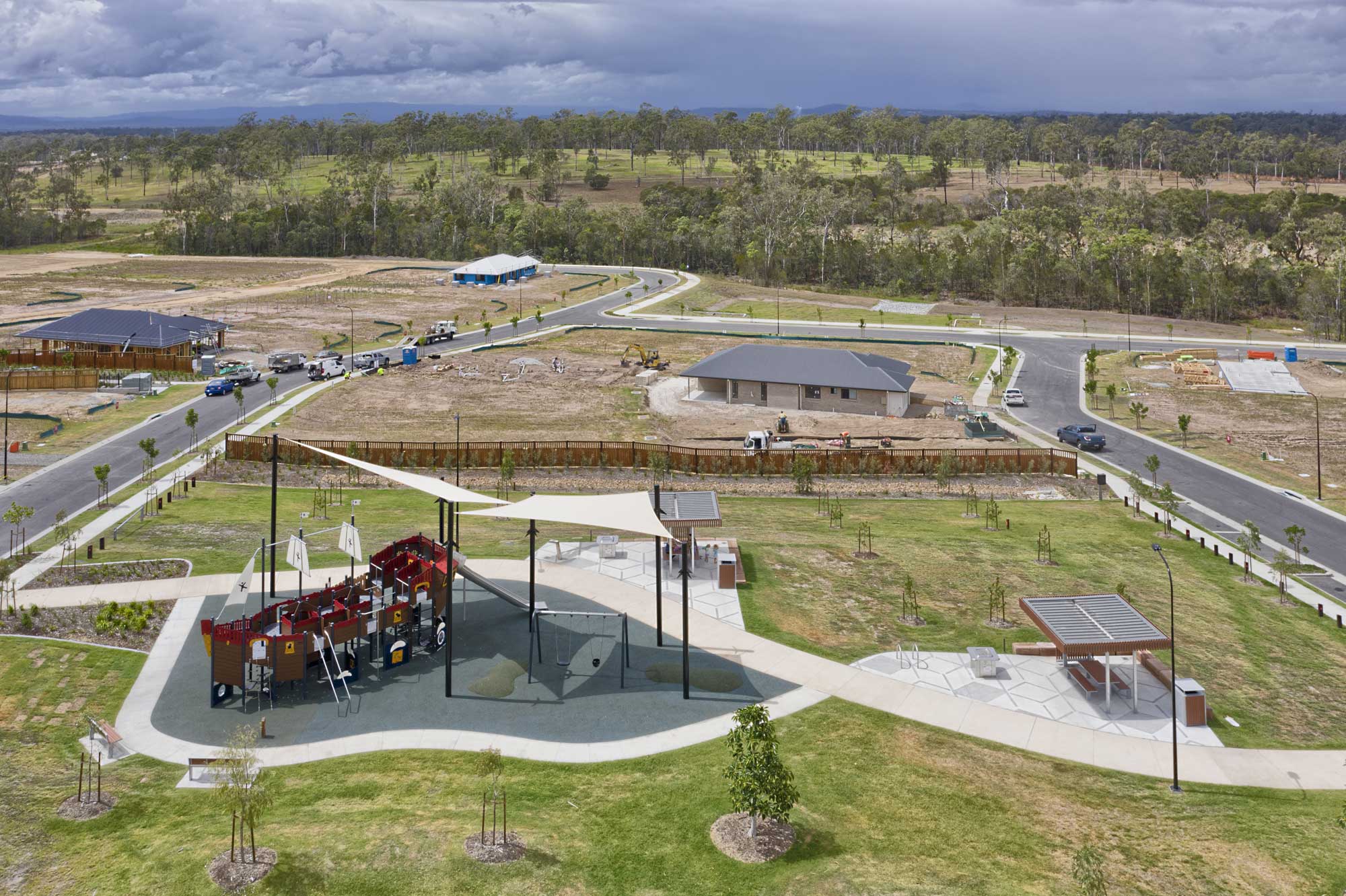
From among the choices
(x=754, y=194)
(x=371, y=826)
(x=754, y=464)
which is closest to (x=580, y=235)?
(x=754, y=194)

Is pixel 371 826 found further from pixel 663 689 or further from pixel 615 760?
pixel 663 689

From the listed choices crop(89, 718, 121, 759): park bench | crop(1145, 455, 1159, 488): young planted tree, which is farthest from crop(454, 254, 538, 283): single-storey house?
crop(89, 718, 121, 759): park bench

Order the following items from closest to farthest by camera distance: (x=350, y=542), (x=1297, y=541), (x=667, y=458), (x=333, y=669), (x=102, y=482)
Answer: (x=333, y=669)
(x=350, y=542)
(x=1297, y=541)
(x=102, y=482)
(x=667, y=458)

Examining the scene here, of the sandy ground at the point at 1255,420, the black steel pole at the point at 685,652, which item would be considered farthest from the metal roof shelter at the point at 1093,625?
the sandy ground at the point at 1255,420

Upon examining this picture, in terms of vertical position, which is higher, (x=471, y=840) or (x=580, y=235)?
(x=580, y=235)

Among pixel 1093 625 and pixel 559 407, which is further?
pixel 559 407

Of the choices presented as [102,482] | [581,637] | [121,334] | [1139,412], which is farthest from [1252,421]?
[121,334]

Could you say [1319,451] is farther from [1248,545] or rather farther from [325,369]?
[325,369]
